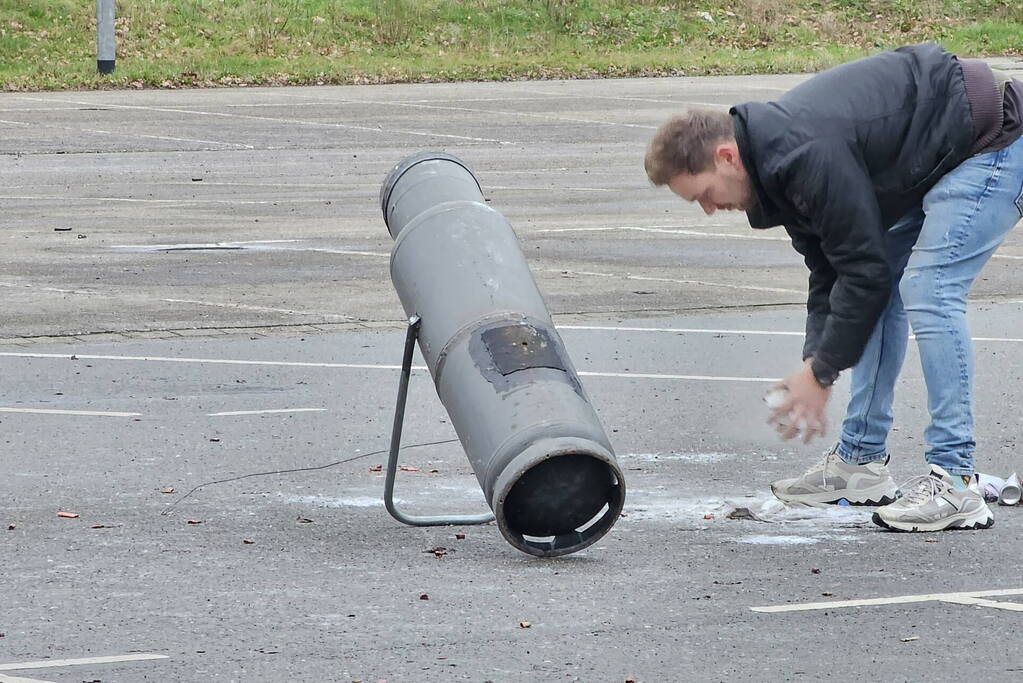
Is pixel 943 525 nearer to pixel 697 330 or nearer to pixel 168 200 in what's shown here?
pixel 697 330

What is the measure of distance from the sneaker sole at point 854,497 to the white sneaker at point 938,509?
0.32 metres

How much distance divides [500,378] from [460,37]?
1073 inches

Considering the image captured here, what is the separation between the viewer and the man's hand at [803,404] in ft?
17.3

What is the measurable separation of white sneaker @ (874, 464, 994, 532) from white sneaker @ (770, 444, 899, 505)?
1.08 feet

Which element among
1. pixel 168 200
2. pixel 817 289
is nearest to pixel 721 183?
pixel 817 289

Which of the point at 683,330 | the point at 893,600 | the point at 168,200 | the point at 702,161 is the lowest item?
the point at 168,200

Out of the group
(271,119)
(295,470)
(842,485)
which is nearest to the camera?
(842,485)

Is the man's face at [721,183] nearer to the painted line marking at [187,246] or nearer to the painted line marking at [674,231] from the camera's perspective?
the painted line marking at [187,246]

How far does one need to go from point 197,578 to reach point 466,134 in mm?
16165

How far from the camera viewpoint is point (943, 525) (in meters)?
5.67

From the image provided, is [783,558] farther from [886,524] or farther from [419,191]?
[419,191]

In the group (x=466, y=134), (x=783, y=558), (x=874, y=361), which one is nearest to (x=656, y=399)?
(x=874, y=361)

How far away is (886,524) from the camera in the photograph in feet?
18.8

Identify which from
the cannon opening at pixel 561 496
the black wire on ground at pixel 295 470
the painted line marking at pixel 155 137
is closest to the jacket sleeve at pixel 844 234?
the cannon opening at pixel 561 496
